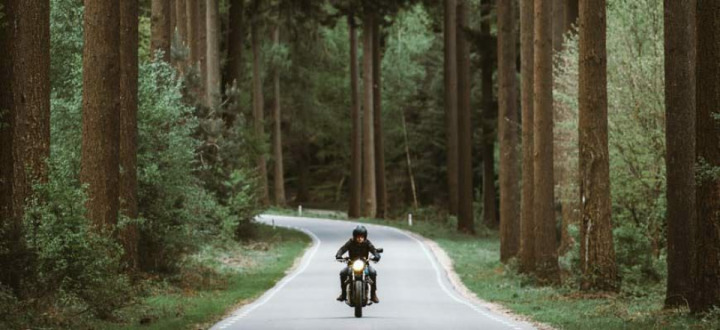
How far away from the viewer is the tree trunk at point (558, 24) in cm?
3800

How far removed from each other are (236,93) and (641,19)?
56.2 ft

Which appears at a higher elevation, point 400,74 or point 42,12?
point 400,74

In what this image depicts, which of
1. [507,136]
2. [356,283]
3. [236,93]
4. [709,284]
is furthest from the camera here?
[236,93]

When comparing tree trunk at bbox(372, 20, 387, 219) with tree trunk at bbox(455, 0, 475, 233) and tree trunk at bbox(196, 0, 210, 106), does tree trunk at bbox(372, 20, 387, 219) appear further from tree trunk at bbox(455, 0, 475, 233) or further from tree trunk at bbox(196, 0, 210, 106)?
tree trunk at bbox(196, 0, 210, 106)

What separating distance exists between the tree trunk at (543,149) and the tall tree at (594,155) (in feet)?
12.5

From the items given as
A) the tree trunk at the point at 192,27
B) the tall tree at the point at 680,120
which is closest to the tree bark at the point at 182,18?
the tree trunk at the point at 192,27

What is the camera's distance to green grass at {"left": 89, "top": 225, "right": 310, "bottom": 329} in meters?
18.3

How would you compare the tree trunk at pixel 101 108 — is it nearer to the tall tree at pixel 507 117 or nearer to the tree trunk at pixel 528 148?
the tree trunk at pixel 528 148

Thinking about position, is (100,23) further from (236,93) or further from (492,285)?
(236,93)

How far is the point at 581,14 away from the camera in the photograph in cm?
2320

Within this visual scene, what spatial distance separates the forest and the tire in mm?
3922

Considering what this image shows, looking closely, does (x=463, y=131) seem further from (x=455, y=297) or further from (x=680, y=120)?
(x=680, y=120)

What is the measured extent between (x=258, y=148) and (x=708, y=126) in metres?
35.2

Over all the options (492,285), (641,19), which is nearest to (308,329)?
(492,285)
